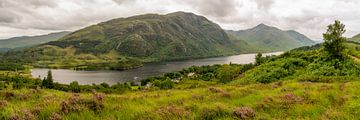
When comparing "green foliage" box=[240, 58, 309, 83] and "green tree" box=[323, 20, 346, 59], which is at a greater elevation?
"green tree" box=[323, 20, 346, 59]

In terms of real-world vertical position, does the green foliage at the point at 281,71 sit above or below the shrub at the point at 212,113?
below

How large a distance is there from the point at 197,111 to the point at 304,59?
60.5 meters

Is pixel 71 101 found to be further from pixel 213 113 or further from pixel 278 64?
pixel 278 64

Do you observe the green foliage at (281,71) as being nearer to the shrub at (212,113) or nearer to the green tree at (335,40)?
the green tree at (335,40)

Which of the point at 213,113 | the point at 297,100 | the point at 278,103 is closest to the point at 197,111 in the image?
the point at 213,113

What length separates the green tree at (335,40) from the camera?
160 ft

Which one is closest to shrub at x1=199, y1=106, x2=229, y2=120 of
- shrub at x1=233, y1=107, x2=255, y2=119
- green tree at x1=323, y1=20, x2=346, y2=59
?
shrub at x1=233, y1=107, x2=255, y2=119

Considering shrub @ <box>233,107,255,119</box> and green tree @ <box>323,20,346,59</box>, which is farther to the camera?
green tree @ <box>323,20,346,59</box>

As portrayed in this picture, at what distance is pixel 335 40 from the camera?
162 ft

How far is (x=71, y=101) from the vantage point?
8297mm

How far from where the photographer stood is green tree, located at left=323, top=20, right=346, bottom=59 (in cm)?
4872

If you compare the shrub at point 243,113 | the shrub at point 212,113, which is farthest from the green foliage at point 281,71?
the shrub at point 212,113

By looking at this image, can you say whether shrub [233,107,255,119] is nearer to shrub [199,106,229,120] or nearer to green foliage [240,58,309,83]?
shrub [199,106,229,120]

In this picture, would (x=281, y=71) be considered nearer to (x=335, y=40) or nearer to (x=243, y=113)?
(x=335, y=40)
